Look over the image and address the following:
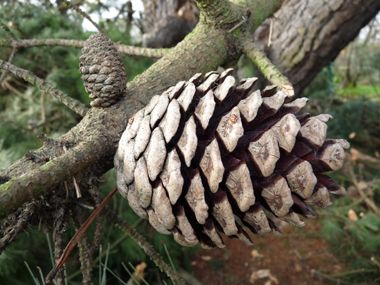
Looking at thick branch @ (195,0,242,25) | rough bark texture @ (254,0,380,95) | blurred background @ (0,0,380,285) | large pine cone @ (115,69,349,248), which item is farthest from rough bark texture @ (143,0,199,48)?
large pine cone @ (115,69,349,248)

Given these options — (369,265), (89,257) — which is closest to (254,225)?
(89,257)

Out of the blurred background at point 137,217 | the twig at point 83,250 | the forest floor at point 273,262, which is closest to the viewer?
the twig at point 83,250

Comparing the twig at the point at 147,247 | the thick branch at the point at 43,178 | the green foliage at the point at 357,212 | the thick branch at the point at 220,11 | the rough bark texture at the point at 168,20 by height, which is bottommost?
the green foliage at the point at 357,212

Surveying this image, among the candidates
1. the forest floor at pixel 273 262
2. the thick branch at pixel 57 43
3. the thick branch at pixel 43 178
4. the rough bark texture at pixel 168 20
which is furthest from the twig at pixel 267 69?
the forest floor at pixel 273 262

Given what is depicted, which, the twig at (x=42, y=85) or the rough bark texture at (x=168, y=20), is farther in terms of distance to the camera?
the rough bark texture at (x=168, y=20)

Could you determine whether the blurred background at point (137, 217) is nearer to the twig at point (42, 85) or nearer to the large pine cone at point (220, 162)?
the twig at point (42, 85)

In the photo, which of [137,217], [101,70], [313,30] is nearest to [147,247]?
[101,70]

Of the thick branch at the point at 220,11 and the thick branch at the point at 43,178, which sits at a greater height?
the thick branch at the point at 220,11
